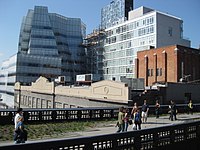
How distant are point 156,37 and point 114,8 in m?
52.4

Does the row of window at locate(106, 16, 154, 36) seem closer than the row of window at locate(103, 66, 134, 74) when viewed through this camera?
Yes

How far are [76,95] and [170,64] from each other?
76.5ft

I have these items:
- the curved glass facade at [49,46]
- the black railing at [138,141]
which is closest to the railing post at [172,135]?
the black railing at [138,141]

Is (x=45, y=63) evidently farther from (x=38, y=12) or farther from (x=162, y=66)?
(x=162, y=66)

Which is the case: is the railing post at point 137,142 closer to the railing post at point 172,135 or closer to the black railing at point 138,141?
the black railing at point 138,141

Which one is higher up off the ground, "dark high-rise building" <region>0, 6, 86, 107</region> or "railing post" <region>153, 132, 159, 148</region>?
"dark high-rise building" <region>0, 6, 86, 107</region>

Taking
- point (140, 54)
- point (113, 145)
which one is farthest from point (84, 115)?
point (140, 54)

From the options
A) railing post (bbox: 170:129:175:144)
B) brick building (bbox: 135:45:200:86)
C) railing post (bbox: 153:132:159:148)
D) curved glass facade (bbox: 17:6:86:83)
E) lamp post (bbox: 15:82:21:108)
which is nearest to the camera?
railing post (bbox: 153:132:159:148)

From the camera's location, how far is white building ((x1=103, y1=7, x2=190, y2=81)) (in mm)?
73688

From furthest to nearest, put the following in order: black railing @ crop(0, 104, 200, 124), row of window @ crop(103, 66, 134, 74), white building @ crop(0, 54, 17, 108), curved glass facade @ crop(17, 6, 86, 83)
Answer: curved glass facade @ crop(17, 6, 86, 83)
white building @ crop(0, 54, 17, 108)
row of window @ crop(103, 66, 134, 74)
black railing @ crop(0, 104, 200, 124)

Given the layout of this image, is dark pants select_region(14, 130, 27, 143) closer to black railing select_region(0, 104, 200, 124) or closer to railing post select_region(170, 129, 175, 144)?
railing post select_region(170, 129, 175, 144)

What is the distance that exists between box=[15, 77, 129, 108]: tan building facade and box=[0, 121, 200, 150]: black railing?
772 inches

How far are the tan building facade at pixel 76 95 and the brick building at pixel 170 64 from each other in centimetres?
2140

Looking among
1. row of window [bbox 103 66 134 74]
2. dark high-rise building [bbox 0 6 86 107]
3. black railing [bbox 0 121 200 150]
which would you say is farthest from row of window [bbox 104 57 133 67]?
black railing [bbox 0 121 200 150]
